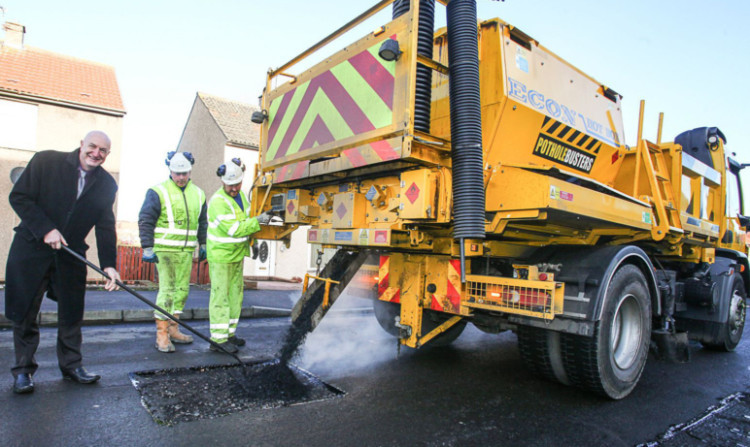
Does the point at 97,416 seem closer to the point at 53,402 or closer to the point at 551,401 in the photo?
the point at 53,402

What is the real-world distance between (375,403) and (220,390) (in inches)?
42.6

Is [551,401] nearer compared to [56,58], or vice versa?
[551,401]

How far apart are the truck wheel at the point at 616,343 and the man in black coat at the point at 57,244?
337 centimetres

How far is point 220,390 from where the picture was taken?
3322 mm

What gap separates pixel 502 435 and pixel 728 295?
450 cm

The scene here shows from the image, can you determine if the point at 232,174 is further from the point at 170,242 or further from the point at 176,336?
the point at 176,336

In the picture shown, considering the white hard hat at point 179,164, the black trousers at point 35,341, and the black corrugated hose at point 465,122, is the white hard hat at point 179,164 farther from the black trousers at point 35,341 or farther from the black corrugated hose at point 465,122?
the black corrugated hose at point 465,122

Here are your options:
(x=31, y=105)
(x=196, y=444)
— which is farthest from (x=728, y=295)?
(x=31, y=105)

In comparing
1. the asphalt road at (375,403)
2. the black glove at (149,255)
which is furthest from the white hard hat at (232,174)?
the asphalt road at (375,403)

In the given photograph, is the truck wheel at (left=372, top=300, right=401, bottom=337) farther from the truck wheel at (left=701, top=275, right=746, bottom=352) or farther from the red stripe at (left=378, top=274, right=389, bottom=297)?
the truck wheel at (left=701, top=275, right=746, bottom=352)

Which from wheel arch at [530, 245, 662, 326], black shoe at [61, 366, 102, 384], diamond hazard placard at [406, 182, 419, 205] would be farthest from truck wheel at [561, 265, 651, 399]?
black shoe at [61, 366, 102, 384]

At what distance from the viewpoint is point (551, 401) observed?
3.64 m

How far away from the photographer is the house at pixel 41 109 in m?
12.4

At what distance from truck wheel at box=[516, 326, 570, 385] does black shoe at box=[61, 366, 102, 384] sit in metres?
3.18
